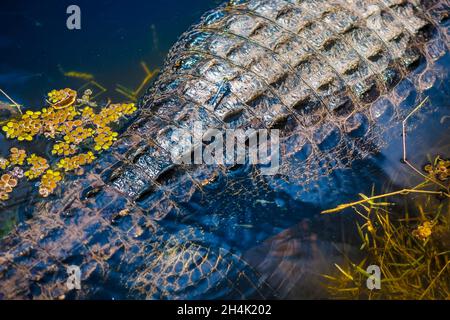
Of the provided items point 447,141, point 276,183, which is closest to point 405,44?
point 447,141

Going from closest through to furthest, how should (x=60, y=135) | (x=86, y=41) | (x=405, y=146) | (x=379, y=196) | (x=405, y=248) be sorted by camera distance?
1. (x=405, y=248)
2. (x=379, y=196)
3. (x=405, y=146)
4. (x=60, y=135)
5. (x=86, y=41)

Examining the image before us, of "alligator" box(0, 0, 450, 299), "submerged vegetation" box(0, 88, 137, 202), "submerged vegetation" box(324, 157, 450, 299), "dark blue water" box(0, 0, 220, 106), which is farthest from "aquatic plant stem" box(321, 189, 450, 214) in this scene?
"dark blue water" box(0, 0, 220, 106)

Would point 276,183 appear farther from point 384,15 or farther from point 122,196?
point 384,15

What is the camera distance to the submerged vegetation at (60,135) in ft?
10.6

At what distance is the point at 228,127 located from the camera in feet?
9.82

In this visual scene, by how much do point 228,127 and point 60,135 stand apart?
5.00ft

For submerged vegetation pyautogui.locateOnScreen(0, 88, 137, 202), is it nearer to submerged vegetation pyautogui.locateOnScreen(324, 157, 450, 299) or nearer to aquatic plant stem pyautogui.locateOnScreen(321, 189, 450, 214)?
aquatic plant stem pyautogui.locateOnScreen(321, 189, 450, 214)

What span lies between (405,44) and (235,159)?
5.76 feet

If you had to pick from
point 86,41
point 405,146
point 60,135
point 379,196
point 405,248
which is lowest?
point 405,248

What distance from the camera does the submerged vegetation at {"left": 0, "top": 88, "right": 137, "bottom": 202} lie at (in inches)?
127

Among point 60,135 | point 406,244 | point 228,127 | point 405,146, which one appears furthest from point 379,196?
point 60,135

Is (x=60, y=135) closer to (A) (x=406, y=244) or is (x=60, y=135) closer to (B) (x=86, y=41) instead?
Answer: (B) (x=86, y=41)
